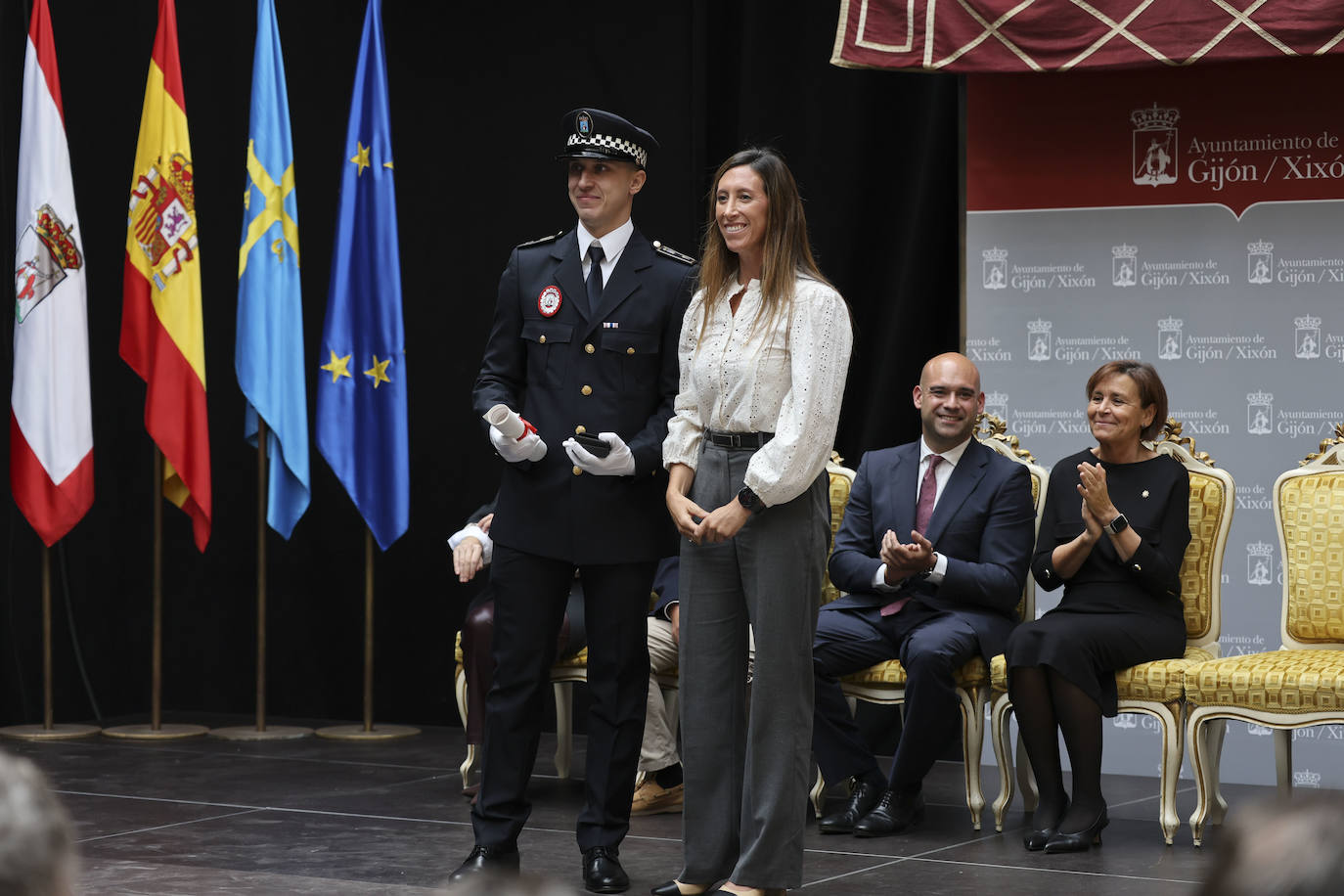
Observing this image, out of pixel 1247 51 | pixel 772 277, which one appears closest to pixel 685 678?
pixel 772 277

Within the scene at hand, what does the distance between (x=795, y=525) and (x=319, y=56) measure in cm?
400

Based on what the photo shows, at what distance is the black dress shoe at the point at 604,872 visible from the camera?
3.34 metres

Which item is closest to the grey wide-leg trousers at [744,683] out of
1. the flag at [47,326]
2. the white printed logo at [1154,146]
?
the white printed logo at [1154,146]

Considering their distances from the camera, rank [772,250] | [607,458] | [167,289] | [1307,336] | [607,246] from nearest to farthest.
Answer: [772,250] < [607,458] < [607,246] < [1307,336] < [167,289]

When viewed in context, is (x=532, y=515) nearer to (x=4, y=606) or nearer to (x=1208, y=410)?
(x=1208, y=410)

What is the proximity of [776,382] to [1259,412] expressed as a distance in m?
2.29

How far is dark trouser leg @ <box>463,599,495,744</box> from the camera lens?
4.62 m

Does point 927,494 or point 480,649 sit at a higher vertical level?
point 927,494

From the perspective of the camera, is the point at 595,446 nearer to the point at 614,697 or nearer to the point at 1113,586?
the point at 614,697

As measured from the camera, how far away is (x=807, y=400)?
3057mm

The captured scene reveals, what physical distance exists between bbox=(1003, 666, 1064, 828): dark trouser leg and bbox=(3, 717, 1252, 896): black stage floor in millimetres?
147

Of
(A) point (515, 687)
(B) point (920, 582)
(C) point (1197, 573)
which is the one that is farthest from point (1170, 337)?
(A) point (515, 687)

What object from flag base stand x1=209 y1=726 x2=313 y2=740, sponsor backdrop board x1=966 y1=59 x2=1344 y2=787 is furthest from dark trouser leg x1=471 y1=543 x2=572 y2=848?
flag base stand x1=209 y1=726 x2=313 y2=740

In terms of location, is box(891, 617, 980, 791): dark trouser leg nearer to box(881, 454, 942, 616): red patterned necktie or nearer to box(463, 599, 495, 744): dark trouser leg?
box(881, 454, 942, 616): red patterned necktie
